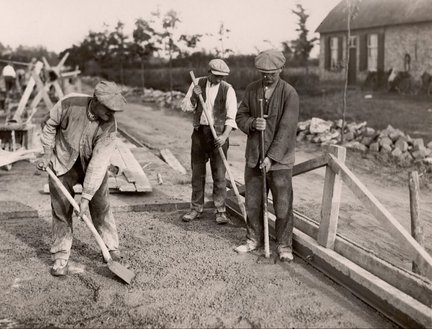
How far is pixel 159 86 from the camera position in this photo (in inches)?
1205

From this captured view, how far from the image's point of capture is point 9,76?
623 inches

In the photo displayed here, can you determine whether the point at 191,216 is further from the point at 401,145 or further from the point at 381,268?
the point at 401,145

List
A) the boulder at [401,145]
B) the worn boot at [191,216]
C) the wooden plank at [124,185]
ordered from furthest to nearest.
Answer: the boulder at [401,145] < the wooden plank at [124,185] < the worn boot at [191,216]

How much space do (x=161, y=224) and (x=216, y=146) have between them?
1.21 m

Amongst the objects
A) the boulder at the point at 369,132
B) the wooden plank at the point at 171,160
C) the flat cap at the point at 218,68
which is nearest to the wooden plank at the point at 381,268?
the flat cap at the point at 218,68

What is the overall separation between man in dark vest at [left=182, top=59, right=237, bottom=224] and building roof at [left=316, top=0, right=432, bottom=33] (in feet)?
46.9

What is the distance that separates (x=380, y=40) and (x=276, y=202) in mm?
19392

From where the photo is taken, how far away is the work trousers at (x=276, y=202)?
550cm

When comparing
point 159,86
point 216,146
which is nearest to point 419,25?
point 159,86

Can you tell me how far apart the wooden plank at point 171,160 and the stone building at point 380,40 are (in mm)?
10388

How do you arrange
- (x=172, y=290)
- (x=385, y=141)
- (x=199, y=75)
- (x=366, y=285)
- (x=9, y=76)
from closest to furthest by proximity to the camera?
(x=366, y=285)
(x=172, y=290)
(x=385, y=141)
(x=9, y=76)
(x=199, y=75)

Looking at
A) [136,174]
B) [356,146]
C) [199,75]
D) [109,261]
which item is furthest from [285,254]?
[199,75]

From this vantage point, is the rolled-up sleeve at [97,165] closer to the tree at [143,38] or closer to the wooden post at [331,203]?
the wooden post at [331,203]

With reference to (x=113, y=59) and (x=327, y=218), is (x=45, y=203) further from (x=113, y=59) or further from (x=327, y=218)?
(x=113, y=59)
